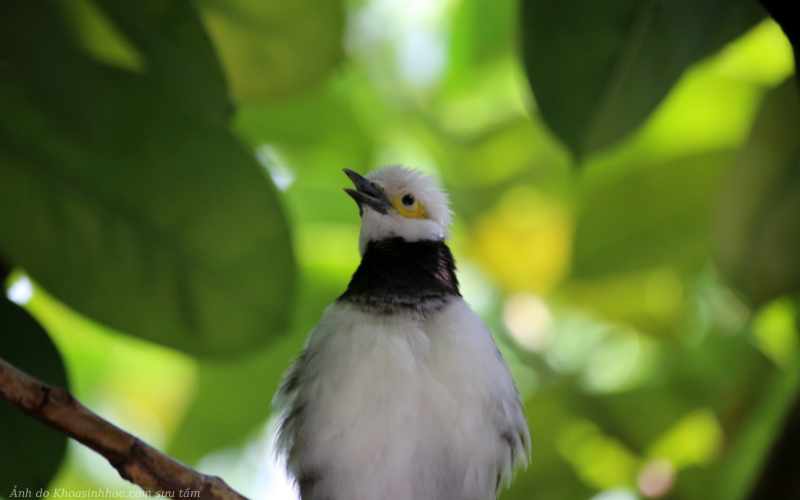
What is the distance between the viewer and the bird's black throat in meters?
1.46

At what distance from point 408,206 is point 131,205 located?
667 millimetres

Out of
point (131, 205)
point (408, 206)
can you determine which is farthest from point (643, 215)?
point (131, 205)

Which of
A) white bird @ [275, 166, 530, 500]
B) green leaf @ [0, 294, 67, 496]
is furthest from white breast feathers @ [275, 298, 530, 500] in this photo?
green leaf @ [0, 294, 67, 496]

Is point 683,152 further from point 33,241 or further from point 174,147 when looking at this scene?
point 33,241

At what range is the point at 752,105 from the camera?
7.30 feet

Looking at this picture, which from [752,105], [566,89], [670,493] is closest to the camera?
[566,89]

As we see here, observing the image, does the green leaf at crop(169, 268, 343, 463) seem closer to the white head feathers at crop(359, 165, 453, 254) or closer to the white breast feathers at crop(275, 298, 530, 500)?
the white head feathers at crop(359, 165, 453, 254)

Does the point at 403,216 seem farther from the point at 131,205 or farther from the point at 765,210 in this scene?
the point at 765,210

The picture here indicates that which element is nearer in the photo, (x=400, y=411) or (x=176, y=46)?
(x=400, y=411)

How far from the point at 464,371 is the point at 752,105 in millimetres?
1513

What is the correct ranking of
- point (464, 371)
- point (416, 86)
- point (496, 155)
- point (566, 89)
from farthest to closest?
point (416, 86)
point (496, 155)
point (566, 89)
point (464, 371)

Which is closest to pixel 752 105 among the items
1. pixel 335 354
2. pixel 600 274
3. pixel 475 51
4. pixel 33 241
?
pixel 600 274

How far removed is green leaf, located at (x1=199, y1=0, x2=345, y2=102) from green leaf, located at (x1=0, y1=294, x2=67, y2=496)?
773 mm

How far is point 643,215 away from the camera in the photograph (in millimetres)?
2125
